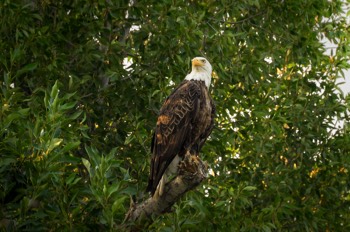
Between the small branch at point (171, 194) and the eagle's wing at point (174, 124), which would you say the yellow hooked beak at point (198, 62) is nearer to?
the eagle's wing at point (174, 124)

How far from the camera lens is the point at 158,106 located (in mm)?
12172

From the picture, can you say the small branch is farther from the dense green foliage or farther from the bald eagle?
the bald eagle

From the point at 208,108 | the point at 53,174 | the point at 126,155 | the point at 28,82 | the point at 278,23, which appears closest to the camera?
the point at 53,174

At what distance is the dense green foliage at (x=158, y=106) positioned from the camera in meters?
8.43

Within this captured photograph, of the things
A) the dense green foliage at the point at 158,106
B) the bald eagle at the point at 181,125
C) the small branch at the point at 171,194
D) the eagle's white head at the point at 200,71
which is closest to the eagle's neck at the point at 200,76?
the eagle's white head at the point at 200,71

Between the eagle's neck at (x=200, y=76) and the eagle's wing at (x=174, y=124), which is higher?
the eagle's neck at (x=200, y=76)

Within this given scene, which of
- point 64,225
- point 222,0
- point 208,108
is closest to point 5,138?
point 64,225

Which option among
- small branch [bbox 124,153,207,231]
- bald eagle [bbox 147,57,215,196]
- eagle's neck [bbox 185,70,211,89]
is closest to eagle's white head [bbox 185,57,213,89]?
eagle's neck [bbox 185,70,211,89]

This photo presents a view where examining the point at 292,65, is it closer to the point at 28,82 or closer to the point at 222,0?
the point at 222,0

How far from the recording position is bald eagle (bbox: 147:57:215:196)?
955 centimetres

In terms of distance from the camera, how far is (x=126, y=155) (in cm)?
1216

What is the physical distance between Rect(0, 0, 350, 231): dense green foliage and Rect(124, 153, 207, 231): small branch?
236 mm

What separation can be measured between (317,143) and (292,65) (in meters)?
1.52

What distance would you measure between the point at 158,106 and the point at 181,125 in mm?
2447
